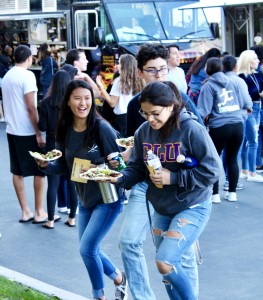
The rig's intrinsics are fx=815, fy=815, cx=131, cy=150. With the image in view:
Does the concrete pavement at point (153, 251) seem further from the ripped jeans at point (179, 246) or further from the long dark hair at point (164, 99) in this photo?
the long dark hair at point (164, 99)

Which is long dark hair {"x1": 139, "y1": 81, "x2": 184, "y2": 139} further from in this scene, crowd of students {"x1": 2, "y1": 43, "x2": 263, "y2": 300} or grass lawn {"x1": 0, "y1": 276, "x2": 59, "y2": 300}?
grass lawn {"x1": 0, "y1": 276, "x2": 59, "y2": 300}

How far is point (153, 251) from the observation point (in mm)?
8031

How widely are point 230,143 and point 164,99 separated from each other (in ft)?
16.3

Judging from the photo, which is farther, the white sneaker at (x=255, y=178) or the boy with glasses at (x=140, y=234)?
the white sneaker at (x=255, y=178)

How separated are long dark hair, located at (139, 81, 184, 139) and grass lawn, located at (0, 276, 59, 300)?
6.40 feet

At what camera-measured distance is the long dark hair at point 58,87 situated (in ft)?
28.5

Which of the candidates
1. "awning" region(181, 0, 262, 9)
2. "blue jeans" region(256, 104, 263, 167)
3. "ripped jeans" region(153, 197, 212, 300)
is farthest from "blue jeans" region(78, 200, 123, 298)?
"awning" region(181, 0, 262, 9)

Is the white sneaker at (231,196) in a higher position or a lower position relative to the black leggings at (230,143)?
lower

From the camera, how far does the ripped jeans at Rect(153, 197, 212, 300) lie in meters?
5.11

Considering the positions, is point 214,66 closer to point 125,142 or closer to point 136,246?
point 125,142

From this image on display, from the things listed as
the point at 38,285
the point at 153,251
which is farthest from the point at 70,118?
the point at 153,251

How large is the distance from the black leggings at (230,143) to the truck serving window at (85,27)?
822cm

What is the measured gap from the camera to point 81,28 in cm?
1828

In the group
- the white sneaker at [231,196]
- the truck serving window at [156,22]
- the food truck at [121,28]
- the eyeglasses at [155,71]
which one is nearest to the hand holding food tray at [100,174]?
the eyeglasses at [155,71]
